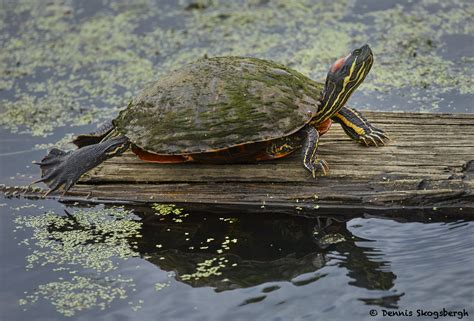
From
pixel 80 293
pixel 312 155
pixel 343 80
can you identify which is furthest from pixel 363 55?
pixel 80 293

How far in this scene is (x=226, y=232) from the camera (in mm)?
4543

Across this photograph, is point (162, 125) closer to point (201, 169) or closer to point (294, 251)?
point (201, 169)

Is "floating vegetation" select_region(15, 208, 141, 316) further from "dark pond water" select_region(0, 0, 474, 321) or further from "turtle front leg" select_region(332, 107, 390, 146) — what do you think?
"turtle front leg" select_region(332, 107, 390, 146)

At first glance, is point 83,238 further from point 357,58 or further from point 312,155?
point 357,58

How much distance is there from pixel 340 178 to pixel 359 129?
0.36 m

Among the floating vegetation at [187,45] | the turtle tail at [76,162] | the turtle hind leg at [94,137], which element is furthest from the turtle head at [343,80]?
the floating vegetation at [187,45]

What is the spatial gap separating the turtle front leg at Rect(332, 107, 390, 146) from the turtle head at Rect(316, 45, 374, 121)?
12cm

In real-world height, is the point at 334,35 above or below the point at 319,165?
above

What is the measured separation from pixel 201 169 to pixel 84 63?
3396mm

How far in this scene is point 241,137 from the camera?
4.55 meters

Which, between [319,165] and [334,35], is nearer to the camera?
[319,165]

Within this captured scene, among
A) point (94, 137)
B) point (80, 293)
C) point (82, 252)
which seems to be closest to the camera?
point (80, 293)

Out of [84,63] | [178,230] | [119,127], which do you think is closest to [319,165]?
[178,230]

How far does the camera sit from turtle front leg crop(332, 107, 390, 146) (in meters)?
4.71
